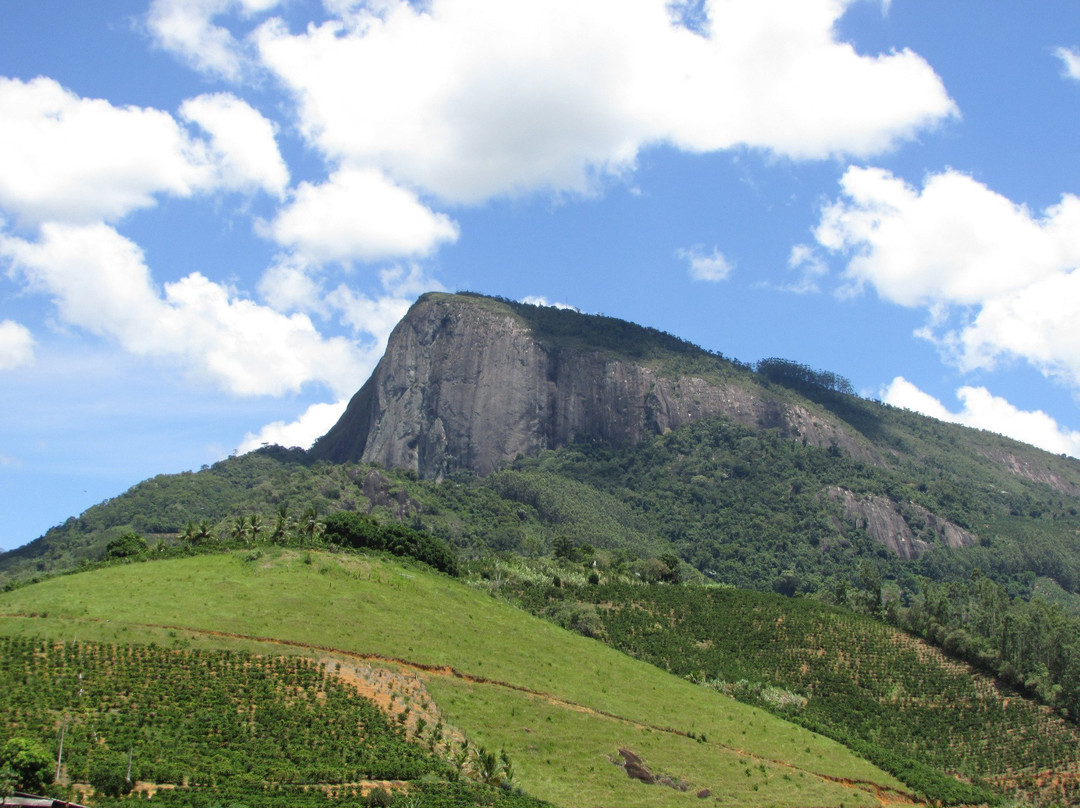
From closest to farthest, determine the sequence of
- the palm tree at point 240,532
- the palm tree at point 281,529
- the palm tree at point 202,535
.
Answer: the palm tree at point 281,529
the palm tree at point 240,532
the palm tree at point 202,535

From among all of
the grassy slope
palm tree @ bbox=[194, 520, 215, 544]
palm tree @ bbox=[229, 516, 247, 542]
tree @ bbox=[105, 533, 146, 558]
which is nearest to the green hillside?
the grassy slope

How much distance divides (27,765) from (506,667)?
39180 millimetres

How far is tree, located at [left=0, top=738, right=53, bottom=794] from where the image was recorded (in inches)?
1628

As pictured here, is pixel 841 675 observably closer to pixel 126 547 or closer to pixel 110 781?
pixel 110 781

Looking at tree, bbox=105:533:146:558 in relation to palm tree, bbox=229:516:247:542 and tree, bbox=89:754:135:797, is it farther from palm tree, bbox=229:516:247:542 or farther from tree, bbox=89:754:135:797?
tree, bbox=89:754:135:797

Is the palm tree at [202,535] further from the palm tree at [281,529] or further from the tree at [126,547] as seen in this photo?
the palm tree at [281,529]

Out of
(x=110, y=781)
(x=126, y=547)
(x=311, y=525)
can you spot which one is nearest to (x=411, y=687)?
(x=110, y=781)

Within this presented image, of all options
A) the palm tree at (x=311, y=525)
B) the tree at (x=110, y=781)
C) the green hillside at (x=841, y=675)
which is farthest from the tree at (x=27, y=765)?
the palm tree at (x=311, y=525)

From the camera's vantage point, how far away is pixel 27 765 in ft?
137

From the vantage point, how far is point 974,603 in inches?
5084

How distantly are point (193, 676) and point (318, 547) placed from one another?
37.1 m

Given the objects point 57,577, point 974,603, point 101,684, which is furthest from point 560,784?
point 974,603

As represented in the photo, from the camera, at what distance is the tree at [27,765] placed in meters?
41.3

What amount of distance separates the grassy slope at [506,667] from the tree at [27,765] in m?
22.4
